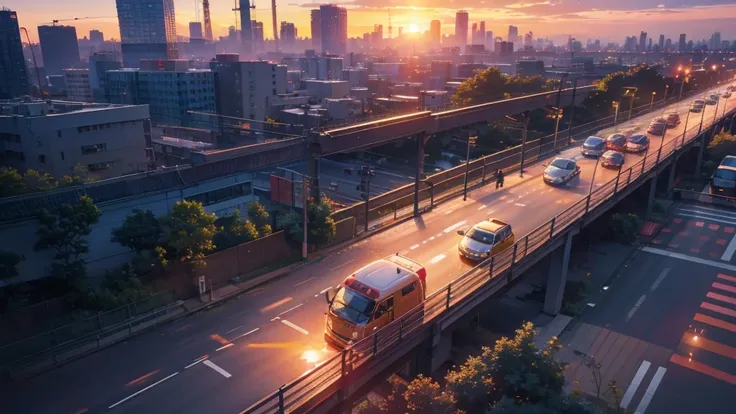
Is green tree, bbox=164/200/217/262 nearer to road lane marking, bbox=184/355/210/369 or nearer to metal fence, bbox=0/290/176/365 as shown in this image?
metal fence, bbox=0/290/176/365

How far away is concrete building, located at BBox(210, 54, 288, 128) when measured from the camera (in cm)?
9462

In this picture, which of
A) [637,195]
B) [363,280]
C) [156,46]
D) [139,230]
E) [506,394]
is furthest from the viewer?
[156,46]

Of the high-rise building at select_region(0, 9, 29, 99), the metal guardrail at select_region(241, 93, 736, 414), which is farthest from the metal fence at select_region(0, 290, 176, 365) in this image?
the high-rise building at select_region(0, 9, 29, 99)

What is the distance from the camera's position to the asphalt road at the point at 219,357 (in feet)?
44.7

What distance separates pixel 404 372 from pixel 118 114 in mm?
40222

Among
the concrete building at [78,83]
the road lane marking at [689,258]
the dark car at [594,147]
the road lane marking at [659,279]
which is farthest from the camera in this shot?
the concrete building at [78,83]

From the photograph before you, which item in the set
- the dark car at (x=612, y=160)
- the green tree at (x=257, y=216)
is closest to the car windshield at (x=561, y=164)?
the dark car at (x=612, y=160)

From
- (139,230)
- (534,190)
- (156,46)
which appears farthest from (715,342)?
(156,46)

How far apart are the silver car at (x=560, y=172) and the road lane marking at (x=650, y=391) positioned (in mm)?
17416

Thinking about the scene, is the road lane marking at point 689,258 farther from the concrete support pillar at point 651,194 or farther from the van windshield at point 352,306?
the van windshield at point 352,306

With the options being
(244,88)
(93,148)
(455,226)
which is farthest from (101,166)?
(244,88)

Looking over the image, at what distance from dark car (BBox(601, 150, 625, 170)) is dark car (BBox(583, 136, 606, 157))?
3.35 m

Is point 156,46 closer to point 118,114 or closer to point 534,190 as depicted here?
point 118,114

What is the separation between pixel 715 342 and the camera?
2364cm
